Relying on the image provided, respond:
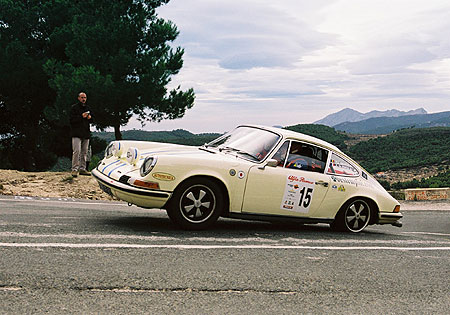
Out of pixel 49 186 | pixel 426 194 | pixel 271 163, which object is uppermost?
pixel 271 163

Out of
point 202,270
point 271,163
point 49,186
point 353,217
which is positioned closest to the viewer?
point 202,270

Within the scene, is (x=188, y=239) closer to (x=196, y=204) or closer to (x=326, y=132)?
(x=196, y=204)

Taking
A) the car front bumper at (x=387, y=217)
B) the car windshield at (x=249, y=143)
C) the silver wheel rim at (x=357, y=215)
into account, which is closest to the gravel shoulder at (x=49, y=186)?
the car windshield at (x=249, y=143)

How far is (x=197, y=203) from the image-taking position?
6.27 metres

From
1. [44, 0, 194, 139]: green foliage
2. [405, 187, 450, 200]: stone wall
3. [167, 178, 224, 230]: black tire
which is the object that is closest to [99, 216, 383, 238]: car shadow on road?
[167, 178, 224, 230]: black tire

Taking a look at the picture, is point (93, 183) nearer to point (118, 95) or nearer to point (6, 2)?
point (118, 95)

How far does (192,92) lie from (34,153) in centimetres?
1198

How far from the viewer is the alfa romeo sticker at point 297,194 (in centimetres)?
684

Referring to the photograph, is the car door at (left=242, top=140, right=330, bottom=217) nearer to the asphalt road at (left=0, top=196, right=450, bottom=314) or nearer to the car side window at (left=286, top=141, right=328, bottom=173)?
the car side window at (left=286, top=141, right=328, bottom=173)

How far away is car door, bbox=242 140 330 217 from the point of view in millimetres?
6598

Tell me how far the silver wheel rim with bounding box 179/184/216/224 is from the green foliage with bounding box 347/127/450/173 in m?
67.3

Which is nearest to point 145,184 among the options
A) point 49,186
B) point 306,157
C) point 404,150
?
point 306,157

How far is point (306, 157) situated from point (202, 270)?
312 centimetres

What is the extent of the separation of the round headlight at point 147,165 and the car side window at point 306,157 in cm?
196
